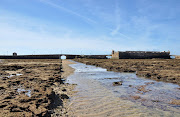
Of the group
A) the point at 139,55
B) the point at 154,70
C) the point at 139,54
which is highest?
the point at 139,54

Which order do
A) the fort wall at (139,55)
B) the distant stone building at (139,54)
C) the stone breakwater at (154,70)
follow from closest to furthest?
the stone breakwater at (154,70), the distant stone building at (139,54), the fort wall at (139,55)

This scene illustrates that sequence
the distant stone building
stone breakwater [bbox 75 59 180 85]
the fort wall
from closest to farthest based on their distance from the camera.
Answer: stone breakwater [bbox 75 59 180 85], the distant stone building, the fort wall

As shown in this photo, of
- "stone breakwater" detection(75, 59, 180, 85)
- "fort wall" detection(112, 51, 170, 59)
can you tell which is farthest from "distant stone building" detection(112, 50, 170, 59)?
"stone breakwater" detection(75, 59, 180, 85)

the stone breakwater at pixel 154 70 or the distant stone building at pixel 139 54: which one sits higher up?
the distant stone building at pixel 139 54

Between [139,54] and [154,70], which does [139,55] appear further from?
[154,70]

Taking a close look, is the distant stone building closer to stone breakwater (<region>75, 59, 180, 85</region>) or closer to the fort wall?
the fort wall

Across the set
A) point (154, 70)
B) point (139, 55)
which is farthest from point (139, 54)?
point (154, 70)

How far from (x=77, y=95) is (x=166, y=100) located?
9.72ft

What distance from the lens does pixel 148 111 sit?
370 cm

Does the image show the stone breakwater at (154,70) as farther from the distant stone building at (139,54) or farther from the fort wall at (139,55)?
the fort wall at (139,55)

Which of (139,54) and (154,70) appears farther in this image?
(139,54)

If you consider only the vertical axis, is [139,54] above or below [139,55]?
above

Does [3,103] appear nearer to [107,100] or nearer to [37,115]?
[37,115]

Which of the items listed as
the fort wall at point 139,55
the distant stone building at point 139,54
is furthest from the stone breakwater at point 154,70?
Answer: the fort wall at point 139,55
